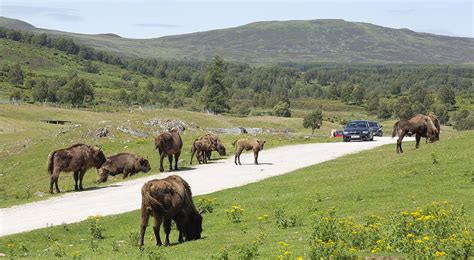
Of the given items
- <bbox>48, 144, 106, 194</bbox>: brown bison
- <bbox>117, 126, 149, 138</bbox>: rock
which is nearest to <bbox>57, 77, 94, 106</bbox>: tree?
<bbox>117, 126, 149, 138</bbox>: rock

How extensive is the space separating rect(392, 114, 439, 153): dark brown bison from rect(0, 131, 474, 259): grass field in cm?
371

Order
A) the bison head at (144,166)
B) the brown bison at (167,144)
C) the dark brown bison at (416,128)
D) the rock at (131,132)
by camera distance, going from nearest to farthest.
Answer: the dark brown bison at (416,128), the brown bison at (167,144), the bison head at (144,166), the rock at (131,132)

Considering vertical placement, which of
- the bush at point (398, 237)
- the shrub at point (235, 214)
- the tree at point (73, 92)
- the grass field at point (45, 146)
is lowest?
the tree at point (73, 92)

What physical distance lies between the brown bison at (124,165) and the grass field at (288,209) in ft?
38.9

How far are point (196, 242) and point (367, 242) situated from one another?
19.1ft

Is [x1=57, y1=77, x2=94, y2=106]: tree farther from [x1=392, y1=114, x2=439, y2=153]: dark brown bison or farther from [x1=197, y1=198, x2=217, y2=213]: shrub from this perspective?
[x1=197, y1=198, x2=217, y2=213]: shrub

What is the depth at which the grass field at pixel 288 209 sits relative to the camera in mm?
16688

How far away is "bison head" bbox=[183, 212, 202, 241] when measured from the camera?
1898cm

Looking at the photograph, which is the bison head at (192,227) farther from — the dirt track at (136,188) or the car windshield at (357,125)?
the car windshield at (357,125)

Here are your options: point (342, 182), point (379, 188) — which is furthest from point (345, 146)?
point (379, 188)

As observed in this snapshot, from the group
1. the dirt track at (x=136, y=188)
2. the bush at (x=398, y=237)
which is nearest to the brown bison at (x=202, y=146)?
the dirt track at (x=136, y=188)

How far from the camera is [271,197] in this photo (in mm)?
27172

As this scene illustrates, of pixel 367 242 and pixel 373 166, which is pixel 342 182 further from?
pixel 367 242

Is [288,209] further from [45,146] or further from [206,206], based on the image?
[45,146]
